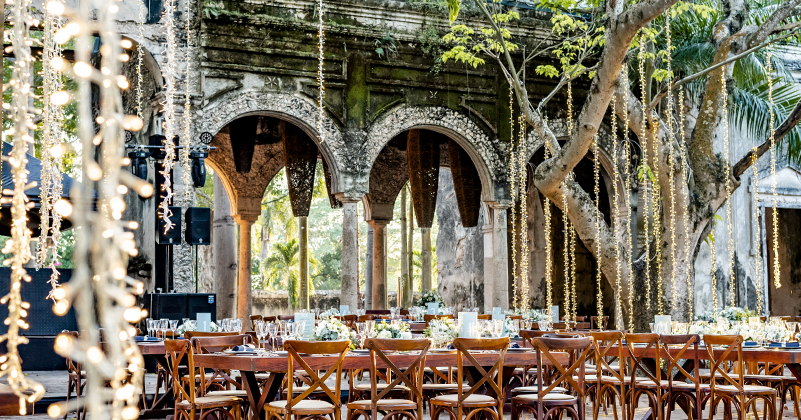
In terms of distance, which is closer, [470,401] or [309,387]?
[309,387]

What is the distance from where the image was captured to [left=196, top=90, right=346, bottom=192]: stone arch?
42.3ft

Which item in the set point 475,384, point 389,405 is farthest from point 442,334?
point 389,405

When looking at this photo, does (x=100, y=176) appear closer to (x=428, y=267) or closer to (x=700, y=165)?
(x=700, y=165)

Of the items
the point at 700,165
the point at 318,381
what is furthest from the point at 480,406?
the point at 700,165

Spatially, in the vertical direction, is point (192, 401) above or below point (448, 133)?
below

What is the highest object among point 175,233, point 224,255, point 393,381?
point 175,233

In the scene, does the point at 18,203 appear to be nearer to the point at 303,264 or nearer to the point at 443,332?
the point at 443,332

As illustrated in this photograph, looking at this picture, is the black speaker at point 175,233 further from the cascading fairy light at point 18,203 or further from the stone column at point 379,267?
the cascading fairy light at point 18,203

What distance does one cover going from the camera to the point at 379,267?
1925 centimetres

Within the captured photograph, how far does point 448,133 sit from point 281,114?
2935 mm

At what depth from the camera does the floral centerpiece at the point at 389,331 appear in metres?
5.84

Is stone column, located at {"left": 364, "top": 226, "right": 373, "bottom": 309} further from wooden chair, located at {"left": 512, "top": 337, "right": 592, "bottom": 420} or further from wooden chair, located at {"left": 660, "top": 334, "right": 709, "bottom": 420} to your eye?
wooden chair, located at {"left": 512, "top": 337, "right": 592, "bottom": 420}

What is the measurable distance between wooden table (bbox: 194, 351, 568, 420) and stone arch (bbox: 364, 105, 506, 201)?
8.58 m

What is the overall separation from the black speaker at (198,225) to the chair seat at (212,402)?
19.7 feet
